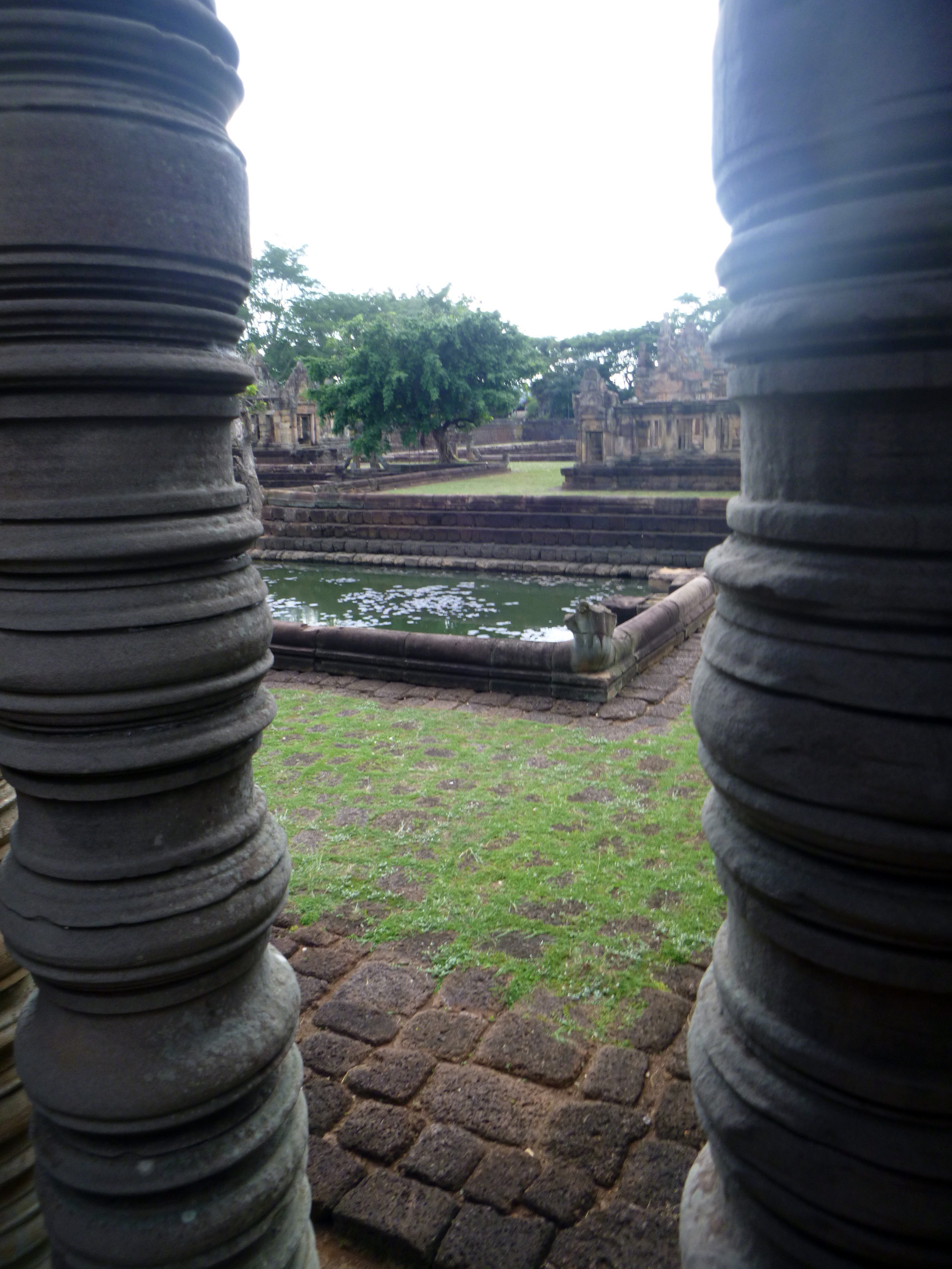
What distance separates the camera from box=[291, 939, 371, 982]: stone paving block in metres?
3.10

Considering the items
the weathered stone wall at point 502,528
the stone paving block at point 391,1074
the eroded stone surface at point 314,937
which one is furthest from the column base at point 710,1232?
the weathered stone wall at point 502,528

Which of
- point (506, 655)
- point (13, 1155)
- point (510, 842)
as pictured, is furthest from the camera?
point (506, 655)

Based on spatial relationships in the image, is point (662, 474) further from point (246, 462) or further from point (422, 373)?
point (246, 462)

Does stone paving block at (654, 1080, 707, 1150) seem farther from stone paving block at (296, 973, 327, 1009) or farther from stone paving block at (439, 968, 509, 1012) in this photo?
stone paving block at (296, 973, 327, 1009)

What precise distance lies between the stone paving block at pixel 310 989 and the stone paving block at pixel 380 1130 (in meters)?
0.54

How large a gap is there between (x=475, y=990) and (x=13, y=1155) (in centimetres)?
150

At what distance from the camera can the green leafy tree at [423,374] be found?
2400cm

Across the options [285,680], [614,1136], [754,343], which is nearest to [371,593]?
[285,680]

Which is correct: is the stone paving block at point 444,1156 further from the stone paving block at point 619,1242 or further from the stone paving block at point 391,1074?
the stone paving block at point 619,1242

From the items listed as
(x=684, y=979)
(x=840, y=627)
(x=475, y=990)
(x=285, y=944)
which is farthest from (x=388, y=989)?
(x=840, y=627)

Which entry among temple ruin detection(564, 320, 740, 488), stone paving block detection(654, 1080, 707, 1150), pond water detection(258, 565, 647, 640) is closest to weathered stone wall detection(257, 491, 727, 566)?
pond water detection(258, 565, 647, 640)

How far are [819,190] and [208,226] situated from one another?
2.88 ft

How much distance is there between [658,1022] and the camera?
8.98ft

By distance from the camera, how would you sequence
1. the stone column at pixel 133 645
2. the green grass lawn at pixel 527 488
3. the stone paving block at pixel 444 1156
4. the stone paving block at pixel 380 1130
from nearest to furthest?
the stone column at pixel 133 645, the stone paving block at pixel 444 1156, the stone paving block at pixel 380 1130, the green grass lawn at pixel 527 488
